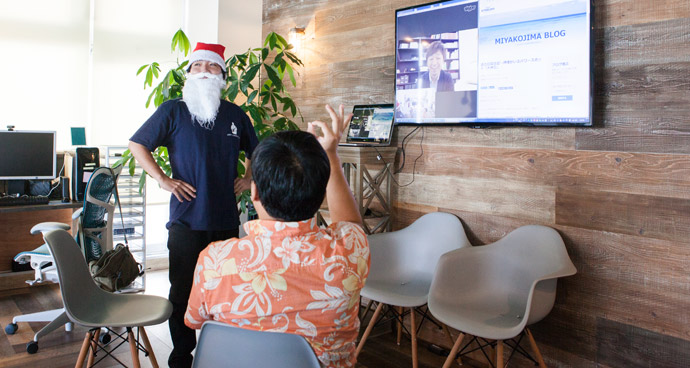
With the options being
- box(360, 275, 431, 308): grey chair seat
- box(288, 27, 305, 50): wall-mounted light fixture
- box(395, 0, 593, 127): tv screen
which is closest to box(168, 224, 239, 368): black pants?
box(360, 275, 431, 308): grey chair seat

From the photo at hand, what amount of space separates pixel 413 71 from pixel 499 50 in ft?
2.06

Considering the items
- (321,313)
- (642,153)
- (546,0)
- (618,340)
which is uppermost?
(546,0)

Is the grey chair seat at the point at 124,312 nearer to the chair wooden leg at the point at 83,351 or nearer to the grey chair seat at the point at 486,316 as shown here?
the chair wooden leg at the point at 83,351

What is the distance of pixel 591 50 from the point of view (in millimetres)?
2639

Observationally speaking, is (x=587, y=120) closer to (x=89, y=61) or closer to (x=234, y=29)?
(x=234, y=29)

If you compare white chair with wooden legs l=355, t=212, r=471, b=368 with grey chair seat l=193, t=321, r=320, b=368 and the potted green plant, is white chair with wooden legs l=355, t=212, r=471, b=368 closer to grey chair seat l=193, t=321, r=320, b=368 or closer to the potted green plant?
the potted green plant

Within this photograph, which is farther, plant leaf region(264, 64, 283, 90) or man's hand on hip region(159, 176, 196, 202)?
plant leaf region(264, 64, 283, 90)

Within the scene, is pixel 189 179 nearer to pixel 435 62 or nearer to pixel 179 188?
pixel 179 188

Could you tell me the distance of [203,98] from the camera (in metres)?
2.72

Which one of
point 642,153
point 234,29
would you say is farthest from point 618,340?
point 234,29

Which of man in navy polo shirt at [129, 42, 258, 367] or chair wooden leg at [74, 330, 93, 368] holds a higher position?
man in navy polo shirt at [129, 42, 258, 367]

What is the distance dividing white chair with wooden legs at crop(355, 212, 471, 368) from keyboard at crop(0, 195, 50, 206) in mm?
2527

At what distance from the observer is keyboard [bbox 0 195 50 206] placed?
3.98m

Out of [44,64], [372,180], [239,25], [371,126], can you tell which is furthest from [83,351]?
[239,25]
